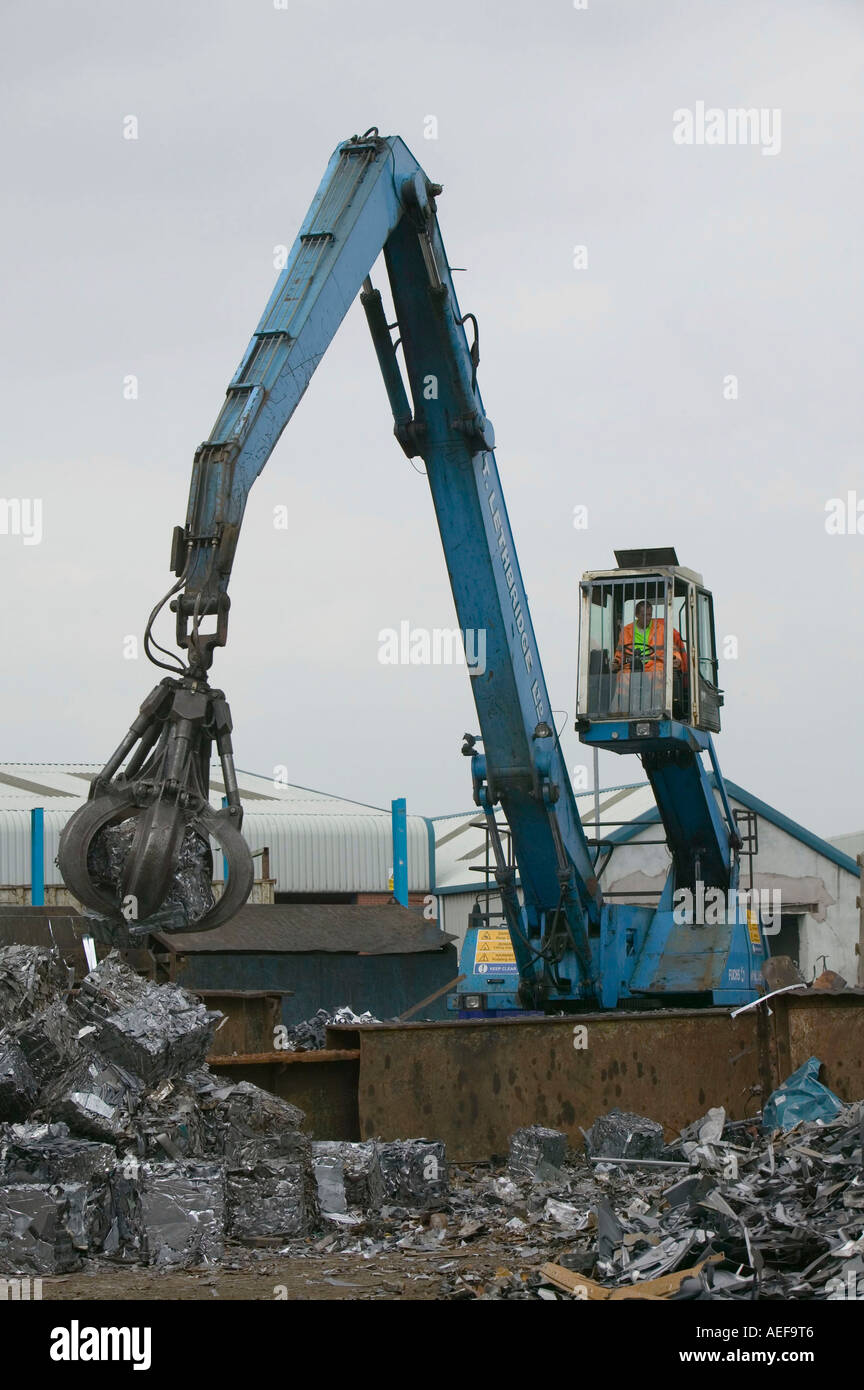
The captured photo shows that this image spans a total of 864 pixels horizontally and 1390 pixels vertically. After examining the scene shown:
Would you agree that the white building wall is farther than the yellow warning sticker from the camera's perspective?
Yes

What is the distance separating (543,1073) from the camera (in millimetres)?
9320

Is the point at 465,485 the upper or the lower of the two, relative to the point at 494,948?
upper

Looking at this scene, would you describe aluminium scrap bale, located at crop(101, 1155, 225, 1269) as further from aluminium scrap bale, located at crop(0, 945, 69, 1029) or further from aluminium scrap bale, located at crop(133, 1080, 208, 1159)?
aluminium scrap bale, located at crop(0, 945, 69, 1029)

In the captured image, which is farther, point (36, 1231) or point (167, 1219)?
point (167, 1219)

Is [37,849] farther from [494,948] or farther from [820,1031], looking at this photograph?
[820,1031]

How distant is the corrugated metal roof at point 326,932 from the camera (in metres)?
19.4

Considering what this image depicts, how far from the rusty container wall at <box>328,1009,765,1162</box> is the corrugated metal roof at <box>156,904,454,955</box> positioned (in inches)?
394

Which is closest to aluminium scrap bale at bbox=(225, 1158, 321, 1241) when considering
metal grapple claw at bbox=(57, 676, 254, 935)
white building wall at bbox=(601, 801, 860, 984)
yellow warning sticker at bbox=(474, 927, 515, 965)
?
metal grapple claw at bbox=(57, 676, 254, 935)

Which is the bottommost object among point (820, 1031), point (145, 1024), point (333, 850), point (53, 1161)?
point (53, 1161)

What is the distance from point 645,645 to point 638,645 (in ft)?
0.18

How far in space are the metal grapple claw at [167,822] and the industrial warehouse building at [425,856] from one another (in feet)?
53.1

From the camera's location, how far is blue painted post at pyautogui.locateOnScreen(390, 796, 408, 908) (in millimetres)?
29734

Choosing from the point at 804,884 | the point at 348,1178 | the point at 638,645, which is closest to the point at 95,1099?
the point at 348,1178

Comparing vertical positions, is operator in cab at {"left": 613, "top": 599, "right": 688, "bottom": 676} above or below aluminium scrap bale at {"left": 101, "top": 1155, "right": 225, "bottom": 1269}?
above
